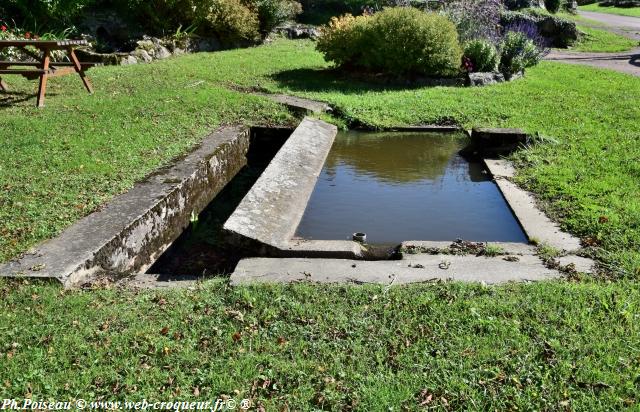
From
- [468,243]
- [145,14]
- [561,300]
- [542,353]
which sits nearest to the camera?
[542,353]

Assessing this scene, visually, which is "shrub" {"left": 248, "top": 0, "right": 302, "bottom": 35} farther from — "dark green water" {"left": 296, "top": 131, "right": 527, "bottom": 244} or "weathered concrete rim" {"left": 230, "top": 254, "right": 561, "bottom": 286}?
"weathered concrete rim" {"left": 230, "top": 254, "right": 561, "bottom": 286}

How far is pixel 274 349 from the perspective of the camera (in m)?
3.38

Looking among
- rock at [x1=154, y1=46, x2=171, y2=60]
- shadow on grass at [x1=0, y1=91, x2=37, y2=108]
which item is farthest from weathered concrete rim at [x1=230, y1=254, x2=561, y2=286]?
rock at [x1=154, y1=46, x2=171, y2=60]

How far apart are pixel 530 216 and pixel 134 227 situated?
138 inches

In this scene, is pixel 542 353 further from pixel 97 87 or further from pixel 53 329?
pixel 97 87

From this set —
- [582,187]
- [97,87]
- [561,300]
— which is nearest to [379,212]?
[582,187]

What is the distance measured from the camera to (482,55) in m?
13.2

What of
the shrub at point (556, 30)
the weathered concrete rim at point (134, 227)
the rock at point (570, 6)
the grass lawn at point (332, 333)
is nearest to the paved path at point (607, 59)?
the shrub at point (556, 30)

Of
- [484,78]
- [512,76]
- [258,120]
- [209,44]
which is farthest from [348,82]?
[209,44]

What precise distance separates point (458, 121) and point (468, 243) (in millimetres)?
5161

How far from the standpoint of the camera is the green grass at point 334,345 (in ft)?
9.91

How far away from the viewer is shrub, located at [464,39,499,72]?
13.1 metres

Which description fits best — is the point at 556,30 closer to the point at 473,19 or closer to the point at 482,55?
the point at 473,19

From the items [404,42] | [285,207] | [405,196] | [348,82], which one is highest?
[404,42]
